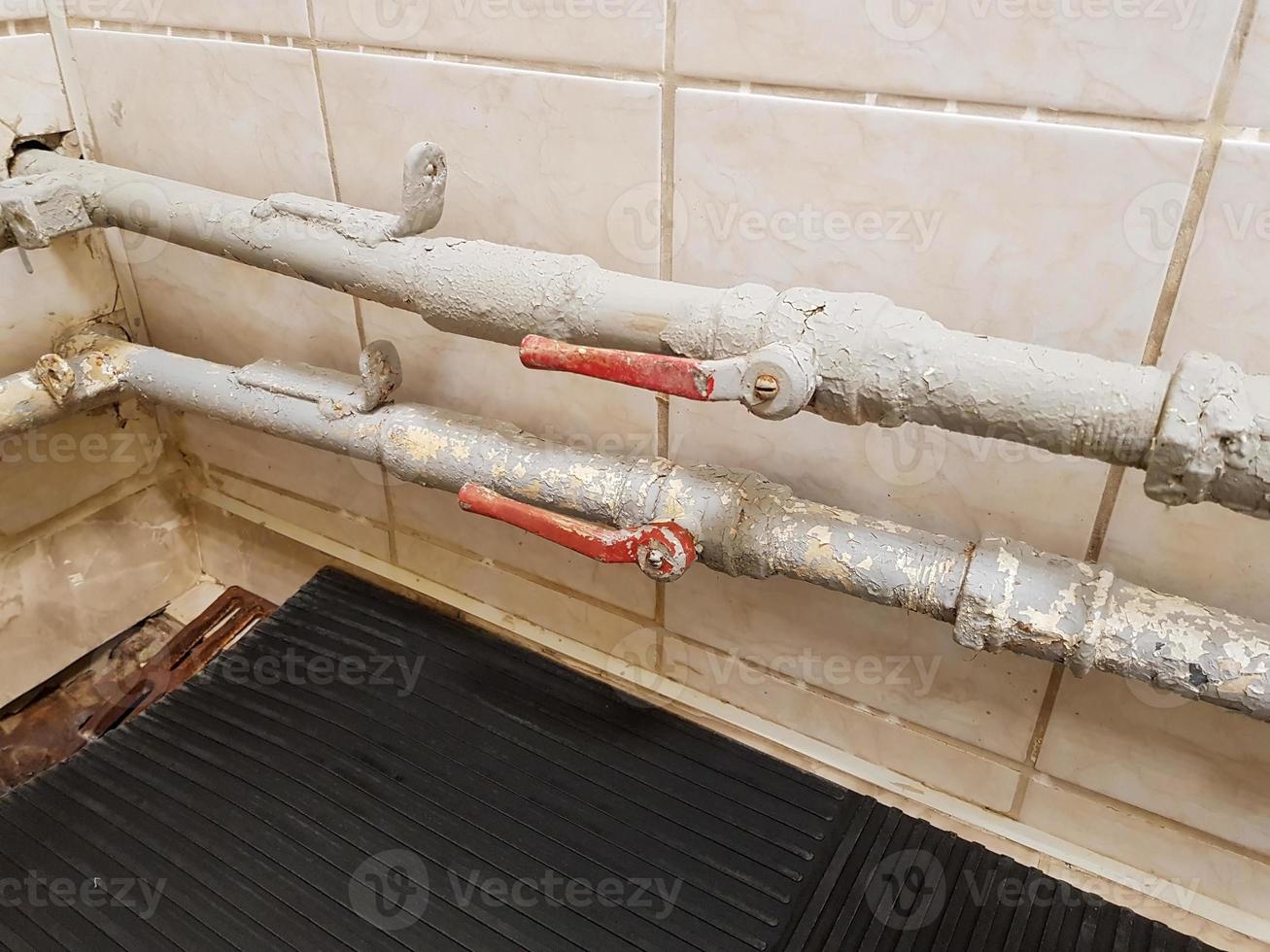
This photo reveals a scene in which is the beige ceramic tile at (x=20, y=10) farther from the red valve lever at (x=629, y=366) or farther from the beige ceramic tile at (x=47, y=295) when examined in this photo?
the red valve lever at (x=629, y=366)

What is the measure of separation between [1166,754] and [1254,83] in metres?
0.44

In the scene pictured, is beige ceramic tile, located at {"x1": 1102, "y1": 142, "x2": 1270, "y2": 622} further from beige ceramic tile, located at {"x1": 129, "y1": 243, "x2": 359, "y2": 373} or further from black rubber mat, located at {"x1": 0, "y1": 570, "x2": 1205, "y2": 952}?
beige ceramic tile, located at {"x1": 129, "y1": 243, "x2": 359, "y2": 373}

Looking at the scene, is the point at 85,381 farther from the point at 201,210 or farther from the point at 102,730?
the point at 102,730

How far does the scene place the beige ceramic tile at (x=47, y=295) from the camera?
34.1 inches

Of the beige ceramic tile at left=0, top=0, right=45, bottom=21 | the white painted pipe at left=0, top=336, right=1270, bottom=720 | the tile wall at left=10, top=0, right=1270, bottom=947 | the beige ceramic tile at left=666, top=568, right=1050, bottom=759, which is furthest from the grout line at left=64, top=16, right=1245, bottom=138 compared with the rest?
the beige ceramic tile at left=666, top=568, right=1050, bottom=759

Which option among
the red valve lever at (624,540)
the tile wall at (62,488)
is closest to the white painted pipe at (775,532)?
the red valve lever at (624,540)

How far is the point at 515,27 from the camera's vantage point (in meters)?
0.65

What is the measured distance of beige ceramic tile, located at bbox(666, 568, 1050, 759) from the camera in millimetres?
692

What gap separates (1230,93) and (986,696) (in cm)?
43

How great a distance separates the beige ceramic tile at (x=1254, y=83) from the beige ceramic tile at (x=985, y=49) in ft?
0.04

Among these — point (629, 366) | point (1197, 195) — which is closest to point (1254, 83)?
point (1197, 195)

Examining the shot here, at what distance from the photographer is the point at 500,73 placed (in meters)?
0.67

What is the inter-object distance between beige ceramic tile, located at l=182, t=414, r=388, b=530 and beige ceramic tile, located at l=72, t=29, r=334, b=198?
260mm

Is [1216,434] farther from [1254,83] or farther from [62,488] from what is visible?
[62,488]
